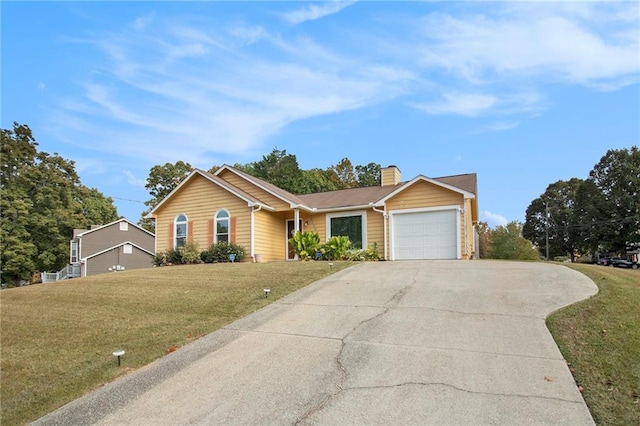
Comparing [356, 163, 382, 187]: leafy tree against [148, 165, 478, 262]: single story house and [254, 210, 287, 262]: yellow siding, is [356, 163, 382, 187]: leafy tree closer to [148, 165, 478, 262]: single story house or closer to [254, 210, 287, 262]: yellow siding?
[148, 165, 478, 262]: single story house

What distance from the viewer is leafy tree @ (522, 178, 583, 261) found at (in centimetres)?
5578

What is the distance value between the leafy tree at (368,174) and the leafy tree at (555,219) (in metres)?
23.8

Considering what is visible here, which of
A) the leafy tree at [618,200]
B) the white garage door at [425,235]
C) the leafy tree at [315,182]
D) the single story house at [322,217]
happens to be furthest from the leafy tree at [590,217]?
the white garage door at [425,235]

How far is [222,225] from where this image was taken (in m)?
19.2

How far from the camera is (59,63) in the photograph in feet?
38.0

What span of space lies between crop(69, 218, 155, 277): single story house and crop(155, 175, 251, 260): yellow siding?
1689 centimetres

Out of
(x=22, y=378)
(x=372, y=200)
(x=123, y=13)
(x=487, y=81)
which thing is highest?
(x=123, y=13)

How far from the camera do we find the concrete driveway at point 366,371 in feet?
13.1

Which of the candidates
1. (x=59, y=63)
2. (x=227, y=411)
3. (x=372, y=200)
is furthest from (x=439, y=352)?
(x=372, y=200)

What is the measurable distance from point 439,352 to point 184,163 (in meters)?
46.7

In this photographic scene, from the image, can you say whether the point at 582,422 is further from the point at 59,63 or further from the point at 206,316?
the point at 59,63

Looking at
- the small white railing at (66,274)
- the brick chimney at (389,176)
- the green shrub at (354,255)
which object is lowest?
the small white railing at (66,274)

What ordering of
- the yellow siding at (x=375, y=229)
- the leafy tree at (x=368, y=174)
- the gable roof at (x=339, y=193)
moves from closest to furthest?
the gable roof at (x=339, y=193)
the yellow siding at (x=375, y=229)
the leafy tree at (x=368, y=174)

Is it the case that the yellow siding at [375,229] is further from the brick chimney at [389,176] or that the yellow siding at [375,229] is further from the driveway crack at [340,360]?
the driveway crack at [340,360]
